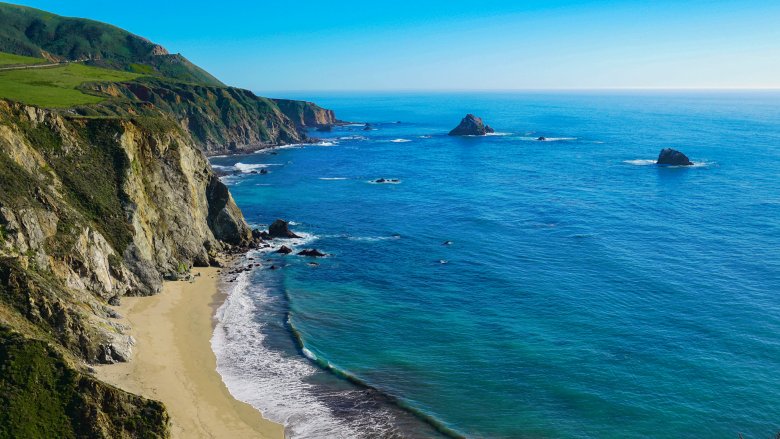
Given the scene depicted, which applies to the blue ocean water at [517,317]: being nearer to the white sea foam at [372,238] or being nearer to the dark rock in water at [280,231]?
the white sea foam at [372,238]

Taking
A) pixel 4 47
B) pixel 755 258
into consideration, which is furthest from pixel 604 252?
pixel 4 47

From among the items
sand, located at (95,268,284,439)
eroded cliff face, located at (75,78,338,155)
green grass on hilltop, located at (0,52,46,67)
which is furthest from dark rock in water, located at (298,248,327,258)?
green grass on hilltop, located at (0,52,46,67)

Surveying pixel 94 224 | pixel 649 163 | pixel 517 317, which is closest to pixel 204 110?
pixel 94 224

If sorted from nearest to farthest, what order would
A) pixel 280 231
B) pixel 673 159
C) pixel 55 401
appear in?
pixel 55 401, pixel 280 231, pixel 673 159

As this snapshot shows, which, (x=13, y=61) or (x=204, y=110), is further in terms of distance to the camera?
(x=204, y=110)

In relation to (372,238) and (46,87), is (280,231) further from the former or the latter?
(46,87)

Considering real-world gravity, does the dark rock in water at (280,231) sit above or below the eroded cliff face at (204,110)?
below

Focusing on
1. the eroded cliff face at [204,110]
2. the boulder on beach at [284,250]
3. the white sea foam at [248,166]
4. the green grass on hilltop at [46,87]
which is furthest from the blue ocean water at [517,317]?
the eroded cliff face at [204,110]
